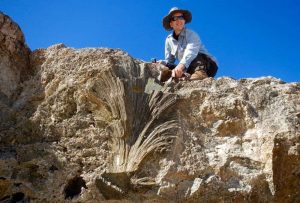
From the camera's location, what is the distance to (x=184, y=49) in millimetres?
4012

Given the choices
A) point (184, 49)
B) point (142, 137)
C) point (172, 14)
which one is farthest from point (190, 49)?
point (142, 137)

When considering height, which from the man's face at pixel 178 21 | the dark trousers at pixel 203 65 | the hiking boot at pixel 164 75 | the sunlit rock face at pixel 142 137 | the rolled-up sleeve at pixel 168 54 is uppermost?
the man's face at pixel 178 21

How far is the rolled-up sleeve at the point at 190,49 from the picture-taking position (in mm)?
3767

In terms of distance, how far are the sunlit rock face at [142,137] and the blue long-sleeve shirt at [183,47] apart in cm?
46

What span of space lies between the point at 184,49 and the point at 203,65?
24cm

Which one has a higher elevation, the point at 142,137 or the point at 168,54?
the point at 168,54

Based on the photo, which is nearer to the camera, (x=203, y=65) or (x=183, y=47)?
(x=203, y=65)

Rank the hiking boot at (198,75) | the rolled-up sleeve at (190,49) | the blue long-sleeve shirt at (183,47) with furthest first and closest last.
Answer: the blue long-sleeve shirt at (183,47) → the rolled-up sleeve at (190,49) → the hiking boot at (198,75)

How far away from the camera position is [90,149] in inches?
124

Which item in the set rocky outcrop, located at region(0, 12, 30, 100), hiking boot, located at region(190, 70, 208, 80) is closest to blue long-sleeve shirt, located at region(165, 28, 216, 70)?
hiking boot, located at region(190, 70, 208, 80)

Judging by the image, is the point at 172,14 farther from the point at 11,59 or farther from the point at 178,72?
the point at 11,59

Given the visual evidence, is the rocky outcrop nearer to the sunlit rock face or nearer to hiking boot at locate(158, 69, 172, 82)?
the sunlit rock face

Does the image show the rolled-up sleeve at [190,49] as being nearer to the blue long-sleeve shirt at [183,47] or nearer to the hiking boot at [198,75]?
the blue long-sleeve shirt at [183,47]

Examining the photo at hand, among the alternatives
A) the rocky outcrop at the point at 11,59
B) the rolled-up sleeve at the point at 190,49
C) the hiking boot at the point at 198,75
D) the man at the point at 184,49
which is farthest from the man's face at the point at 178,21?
the rocky outcrop at the point at 11,59
